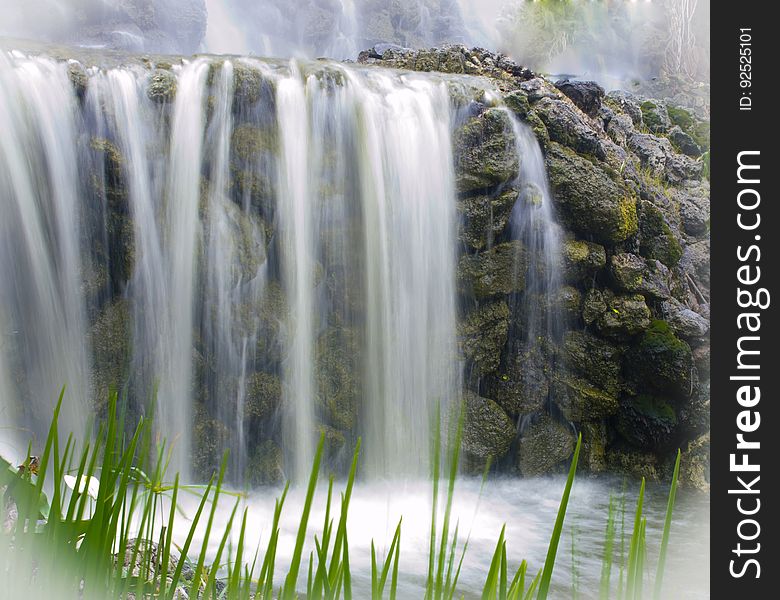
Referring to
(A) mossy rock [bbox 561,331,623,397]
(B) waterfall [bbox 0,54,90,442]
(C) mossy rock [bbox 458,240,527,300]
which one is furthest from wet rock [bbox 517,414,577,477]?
(B) waterfall [bbox 0,54,90,442]

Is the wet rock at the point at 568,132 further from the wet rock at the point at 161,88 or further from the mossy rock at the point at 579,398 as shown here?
the wet rock at the point at 161,88

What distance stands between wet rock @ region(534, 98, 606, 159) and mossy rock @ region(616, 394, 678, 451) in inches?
52.6

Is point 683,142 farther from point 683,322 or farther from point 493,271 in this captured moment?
point 493,271

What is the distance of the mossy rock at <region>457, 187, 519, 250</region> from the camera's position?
3.36 m

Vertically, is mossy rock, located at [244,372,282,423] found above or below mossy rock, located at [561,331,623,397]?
below

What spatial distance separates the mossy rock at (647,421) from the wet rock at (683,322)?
0.37 m

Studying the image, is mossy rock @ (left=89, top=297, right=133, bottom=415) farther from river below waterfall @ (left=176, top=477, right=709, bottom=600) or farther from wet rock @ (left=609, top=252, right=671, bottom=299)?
wet rock @ (left=609, top=252, right=671, bottom=299)

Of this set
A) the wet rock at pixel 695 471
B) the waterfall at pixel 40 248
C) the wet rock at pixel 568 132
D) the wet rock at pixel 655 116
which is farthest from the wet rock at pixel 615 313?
the waterfall at pixel 40 248

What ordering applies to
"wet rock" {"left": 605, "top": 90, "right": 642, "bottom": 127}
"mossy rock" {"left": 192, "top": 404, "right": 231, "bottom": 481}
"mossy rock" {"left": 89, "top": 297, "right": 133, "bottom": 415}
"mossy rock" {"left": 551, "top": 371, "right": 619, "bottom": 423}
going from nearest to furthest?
"mossy rock" {"left": 89, "top": 297, "right": 133, "bottom": 415}, "mossy rock" {"left": 192, "top": 404, "right": 231, "bottom": 481}, "mossy rock" {"left": 551, "top": 371, "right": 619, "bottom": 423}, "wet rock" {"left": 605, "top": 90, "right": 642, "bottom": 127}

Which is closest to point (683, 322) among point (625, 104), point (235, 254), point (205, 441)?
point (625, 104)

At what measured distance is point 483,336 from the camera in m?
3.40

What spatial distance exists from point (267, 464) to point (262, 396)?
1.10ft

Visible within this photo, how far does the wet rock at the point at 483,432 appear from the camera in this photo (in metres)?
3.30
